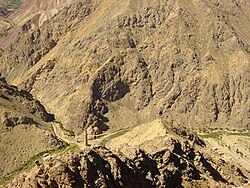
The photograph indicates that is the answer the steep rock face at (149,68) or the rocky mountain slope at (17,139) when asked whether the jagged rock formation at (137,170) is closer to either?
the rocky mountain slope at (17,139)

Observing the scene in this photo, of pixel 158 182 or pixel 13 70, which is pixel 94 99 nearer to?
pixel 13 70

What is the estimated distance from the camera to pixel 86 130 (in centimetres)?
10375

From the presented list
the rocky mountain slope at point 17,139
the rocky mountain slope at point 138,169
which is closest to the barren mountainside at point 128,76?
the rocky mountain slope at point 17,139

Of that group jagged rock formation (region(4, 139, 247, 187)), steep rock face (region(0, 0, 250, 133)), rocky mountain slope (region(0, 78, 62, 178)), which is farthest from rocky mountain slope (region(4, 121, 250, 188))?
steep rock face (region(0, 0, 250, 133))

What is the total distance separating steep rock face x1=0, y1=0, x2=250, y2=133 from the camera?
11731cm

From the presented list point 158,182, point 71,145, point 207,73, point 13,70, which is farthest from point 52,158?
point 13,70

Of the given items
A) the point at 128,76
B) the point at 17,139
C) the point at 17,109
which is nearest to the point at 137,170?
the point at 17,139

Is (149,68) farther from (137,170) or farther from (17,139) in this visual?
(137,170)

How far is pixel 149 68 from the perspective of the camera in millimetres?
125938

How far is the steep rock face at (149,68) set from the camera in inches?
4619

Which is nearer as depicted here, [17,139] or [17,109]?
[17,139]

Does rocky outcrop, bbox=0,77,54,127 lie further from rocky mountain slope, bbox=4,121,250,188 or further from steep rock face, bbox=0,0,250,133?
rocky mountain slope, bbox=4,121,250,188

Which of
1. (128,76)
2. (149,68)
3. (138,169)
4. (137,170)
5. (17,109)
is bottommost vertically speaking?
(149,68)

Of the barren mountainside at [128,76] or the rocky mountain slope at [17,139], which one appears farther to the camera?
the barren mountainside at [128,76]
